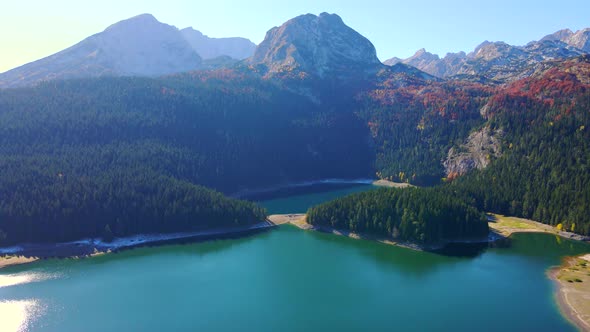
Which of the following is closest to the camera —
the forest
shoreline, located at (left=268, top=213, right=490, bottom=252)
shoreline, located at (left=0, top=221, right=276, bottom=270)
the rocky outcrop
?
shoreline, located at (left=0, top=221, right=276, bottom=270)

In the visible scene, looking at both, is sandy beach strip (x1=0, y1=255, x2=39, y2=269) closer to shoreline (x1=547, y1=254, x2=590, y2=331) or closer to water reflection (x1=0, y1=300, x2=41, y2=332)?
water reflection (x1=0, y1=300, x2=41, y2=332)

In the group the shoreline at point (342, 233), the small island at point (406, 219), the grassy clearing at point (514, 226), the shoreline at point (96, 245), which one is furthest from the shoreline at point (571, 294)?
the shoreline at point (96, 245)

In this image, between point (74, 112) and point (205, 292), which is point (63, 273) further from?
point (74, 112)

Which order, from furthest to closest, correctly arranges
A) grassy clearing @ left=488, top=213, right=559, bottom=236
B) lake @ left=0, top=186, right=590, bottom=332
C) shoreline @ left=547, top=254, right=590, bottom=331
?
grassy clearing @ left=488, top=213, right=559, bottom=236 → lake @ left=0, top=186, right=590, bottom=332 → shoreline @ left=547, top=254, right=590, bottom=331

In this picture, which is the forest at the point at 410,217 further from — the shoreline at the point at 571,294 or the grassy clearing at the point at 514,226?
the shoreline at the point at 571,294

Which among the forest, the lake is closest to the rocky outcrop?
the forest

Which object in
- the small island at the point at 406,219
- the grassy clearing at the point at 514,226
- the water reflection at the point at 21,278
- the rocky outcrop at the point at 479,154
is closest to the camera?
the water reflection at the point at 21,278

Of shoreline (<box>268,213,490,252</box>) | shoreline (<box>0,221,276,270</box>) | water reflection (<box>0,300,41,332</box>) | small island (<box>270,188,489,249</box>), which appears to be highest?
small island (<box>270,188,489,249</box>)
